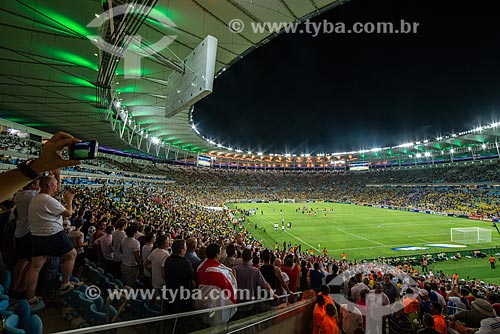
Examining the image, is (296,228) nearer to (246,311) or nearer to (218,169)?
(246,311)

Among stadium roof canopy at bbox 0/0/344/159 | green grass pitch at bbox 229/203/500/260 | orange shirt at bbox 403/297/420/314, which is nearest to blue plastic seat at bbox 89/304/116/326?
orange shirt at bbox 403/297/420/314

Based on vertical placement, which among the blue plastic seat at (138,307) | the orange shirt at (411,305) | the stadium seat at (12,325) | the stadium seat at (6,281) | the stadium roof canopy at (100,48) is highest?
the stadium roof canopy at (100,48)

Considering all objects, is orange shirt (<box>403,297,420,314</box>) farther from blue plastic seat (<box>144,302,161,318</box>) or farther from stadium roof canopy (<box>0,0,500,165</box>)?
stadium roof canopy (<box>0,0,500,165</box>)

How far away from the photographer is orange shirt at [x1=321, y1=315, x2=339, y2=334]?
416cm

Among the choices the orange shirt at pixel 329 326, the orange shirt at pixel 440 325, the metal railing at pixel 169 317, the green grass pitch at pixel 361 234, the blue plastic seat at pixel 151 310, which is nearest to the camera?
the metal railing at pixel 169 317

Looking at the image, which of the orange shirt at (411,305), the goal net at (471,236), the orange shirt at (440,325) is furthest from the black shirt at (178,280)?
the goal net at (471,236)

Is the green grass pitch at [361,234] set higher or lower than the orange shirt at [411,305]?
lower

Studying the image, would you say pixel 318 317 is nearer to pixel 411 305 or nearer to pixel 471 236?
pixel 411 305

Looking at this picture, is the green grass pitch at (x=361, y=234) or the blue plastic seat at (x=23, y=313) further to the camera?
the green grass pitch at (x=361, y=234)

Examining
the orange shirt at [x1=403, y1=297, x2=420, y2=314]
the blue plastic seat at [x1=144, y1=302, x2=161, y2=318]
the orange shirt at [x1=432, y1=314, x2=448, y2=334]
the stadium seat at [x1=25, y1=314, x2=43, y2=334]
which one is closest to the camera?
the stadium seat at [x1=25, y1=314, x2=43, y2=334]

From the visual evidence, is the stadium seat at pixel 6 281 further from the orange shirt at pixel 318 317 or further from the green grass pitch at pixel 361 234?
the green grass pitch at pixel 361 234

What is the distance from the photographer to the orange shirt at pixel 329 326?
4.16 metres

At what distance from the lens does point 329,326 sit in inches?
164

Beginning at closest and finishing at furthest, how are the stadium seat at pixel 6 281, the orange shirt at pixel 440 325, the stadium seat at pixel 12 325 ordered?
the stadium seat at pixel 12 325
the stadium seat at pixel 6 281
the orange shirt at pixel 440 325
